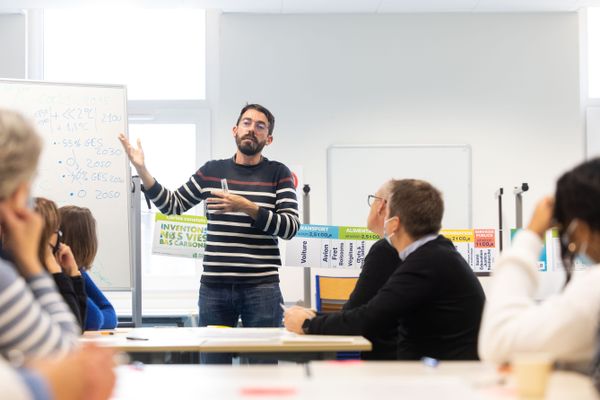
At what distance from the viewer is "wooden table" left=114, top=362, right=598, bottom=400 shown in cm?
142

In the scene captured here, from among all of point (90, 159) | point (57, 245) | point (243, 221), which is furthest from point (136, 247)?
point (57, 245)

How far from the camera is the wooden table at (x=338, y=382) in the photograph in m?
1.42

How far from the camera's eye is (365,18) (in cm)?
622

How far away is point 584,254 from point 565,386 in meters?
0.29

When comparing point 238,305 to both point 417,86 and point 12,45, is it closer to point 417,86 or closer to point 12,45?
A: point 417,86

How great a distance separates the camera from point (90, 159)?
14.6 feet

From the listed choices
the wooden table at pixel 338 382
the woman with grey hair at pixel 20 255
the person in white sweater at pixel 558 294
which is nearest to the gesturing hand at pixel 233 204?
the wooden table at pixel 338 382

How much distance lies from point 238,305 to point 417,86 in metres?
3.08

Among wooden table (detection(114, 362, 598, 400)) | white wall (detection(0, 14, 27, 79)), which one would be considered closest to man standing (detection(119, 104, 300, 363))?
wooden table (detection(114, 362, 598, 400))

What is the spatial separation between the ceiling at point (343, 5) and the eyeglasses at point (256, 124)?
7.17ft

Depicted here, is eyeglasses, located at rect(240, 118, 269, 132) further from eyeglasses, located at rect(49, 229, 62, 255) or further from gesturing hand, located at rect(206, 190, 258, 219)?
eyeglasses, located at rect(49, 229, 62, 255)

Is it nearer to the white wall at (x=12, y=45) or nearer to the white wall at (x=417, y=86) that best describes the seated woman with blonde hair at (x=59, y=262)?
the white wall at (x=417, y=86)

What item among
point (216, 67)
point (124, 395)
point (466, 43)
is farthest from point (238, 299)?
point (466, 43)

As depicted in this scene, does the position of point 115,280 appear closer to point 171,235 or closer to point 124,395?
point 171,235
